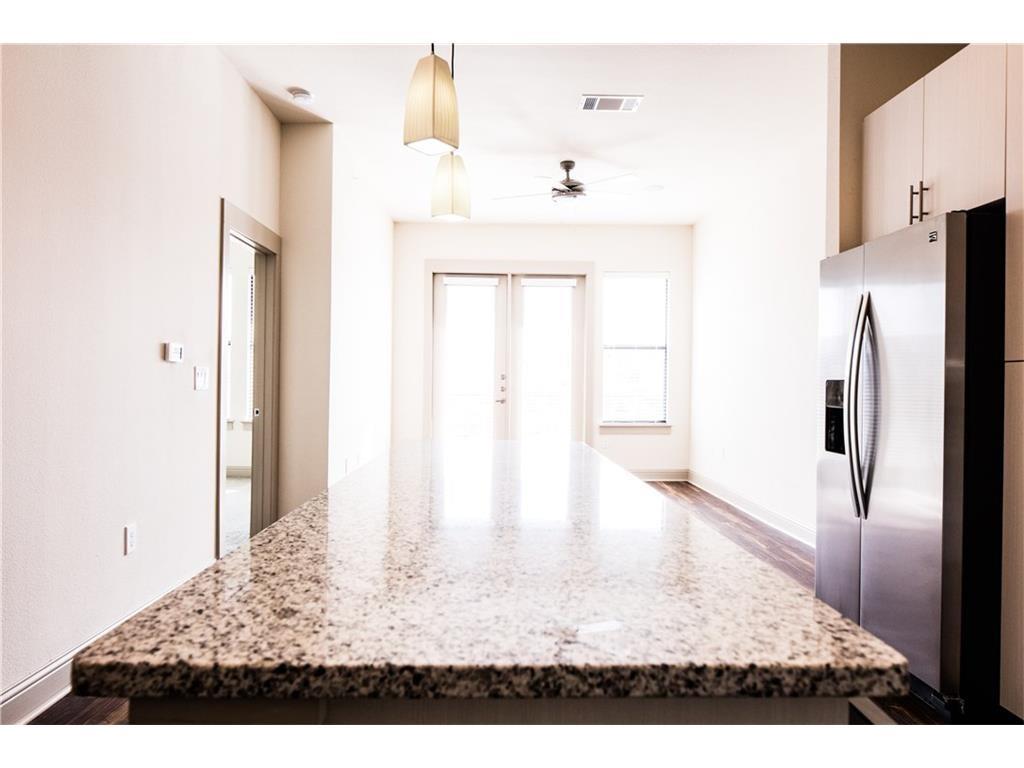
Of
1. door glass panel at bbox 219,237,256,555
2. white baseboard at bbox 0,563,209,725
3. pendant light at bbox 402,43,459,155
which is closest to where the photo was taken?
pendant light at bbox 402,43,459,155

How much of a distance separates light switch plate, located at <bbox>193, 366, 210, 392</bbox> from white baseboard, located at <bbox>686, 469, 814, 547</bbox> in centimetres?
371

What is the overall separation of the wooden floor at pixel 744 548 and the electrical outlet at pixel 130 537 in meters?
0.52

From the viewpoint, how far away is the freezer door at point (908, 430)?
1.94m

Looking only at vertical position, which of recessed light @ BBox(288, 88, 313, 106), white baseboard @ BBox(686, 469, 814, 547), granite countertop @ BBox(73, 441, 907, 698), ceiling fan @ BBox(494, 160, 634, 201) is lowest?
white baseboard @ BBox(686, 469, 814, 547)

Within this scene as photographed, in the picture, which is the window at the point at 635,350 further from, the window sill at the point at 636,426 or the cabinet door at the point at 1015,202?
the cabinet door at the point at 1015,202

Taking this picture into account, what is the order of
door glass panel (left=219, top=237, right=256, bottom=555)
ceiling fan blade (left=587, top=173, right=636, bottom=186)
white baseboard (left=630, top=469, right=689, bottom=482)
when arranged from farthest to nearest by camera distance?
1. white baseboard (left=630, top=469, right=689, bottom=482)
2. door glass panel (left=219, top=237, right=256, bottom=555)
3. ceiling fan blade (left=587, top=173, right=636, bottom=186)

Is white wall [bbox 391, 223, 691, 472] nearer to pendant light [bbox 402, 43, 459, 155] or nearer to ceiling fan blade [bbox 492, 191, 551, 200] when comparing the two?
ceiling fan blade [bbox 492, 191, 551, 200]

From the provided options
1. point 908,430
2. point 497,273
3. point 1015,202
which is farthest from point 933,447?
point 497,273

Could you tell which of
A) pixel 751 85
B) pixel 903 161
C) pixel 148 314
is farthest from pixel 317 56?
pixel 903 161

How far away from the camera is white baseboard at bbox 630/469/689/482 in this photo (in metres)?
6.73

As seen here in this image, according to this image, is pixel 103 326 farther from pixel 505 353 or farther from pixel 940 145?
pixel 505 353

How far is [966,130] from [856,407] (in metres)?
0.94

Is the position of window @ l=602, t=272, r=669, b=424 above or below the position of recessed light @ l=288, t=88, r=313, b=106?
below

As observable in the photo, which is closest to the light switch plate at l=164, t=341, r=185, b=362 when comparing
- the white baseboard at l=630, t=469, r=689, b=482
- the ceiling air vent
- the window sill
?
the ceiling air vent
